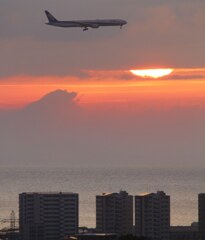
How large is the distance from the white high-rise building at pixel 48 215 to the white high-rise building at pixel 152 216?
7571 mm

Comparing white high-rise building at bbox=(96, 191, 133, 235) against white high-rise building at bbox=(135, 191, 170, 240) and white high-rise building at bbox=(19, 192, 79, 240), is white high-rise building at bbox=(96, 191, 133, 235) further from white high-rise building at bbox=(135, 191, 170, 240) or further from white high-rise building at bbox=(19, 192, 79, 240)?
white high-rise building at bbox=(19, 192, 79, 240)

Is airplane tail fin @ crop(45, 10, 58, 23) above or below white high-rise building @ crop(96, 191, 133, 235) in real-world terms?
above

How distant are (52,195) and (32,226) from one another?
6.97 m

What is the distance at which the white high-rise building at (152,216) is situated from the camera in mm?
144250

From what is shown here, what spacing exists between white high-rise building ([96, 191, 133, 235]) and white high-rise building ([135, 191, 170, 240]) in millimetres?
2019

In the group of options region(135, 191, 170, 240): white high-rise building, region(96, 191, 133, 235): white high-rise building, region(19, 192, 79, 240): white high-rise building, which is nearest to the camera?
region(135, 191, 170, 240): white high-rise building

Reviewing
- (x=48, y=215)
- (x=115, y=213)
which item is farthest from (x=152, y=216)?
(x=48, y=215)

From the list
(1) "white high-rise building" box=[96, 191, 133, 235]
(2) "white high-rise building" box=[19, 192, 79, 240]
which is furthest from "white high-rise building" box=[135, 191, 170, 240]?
(2) "white high-rise building" box=[19, 192, 79, 240]

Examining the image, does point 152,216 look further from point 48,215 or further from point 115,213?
point 48,215

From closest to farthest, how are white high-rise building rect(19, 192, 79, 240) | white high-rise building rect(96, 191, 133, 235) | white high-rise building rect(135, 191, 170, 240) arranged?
white high-rise building rect(135, 191, 170, 240)
white high-rise building rect(96, 191, 133, 235)
white high-rise building rect(19, 192, 79, 240)

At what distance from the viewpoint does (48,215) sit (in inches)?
6112

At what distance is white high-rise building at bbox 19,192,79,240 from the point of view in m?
149

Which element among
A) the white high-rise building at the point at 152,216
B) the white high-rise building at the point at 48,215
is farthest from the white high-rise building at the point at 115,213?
the white high-rise building at the point at 48,215

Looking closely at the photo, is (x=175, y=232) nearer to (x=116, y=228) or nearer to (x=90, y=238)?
(x=116, y=228)
